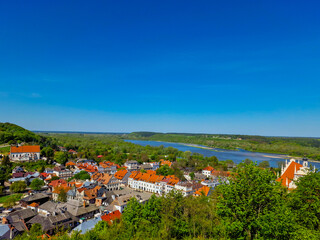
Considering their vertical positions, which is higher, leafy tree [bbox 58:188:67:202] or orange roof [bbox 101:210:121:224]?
orange roof [bbox 101:210:121:224]

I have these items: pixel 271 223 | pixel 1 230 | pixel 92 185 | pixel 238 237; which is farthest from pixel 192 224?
pixel 92 185

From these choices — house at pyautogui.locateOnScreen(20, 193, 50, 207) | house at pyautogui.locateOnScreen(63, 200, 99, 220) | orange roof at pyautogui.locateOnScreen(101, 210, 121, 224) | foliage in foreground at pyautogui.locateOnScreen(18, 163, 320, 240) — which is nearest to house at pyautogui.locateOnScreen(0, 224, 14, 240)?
house at pyautogui.locateOnScreen(63, 200, 99, 220)

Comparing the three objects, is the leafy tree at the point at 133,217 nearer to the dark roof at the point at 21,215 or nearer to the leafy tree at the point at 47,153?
the dark roof at the point at 21,215

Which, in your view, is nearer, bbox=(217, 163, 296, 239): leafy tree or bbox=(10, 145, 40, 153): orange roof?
bbox=(217, 163, 296, 239): leafy tree

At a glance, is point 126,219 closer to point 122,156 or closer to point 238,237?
point 238,237

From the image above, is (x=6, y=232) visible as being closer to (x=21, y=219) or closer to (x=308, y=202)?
(x=21, y=219)

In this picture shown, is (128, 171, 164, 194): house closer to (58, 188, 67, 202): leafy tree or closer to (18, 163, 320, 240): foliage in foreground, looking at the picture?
(58, 188, 67, 202): leafy tree

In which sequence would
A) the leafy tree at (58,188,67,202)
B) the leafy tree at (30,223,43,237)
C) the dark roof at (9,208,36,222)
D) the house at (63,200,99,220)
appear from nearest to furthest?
the leafy tree at (30,223,43,237) < the dark roof at (9,208,36,222) < the house at (63,200,99,220) < the leafy tree at (58,188,67,202)
